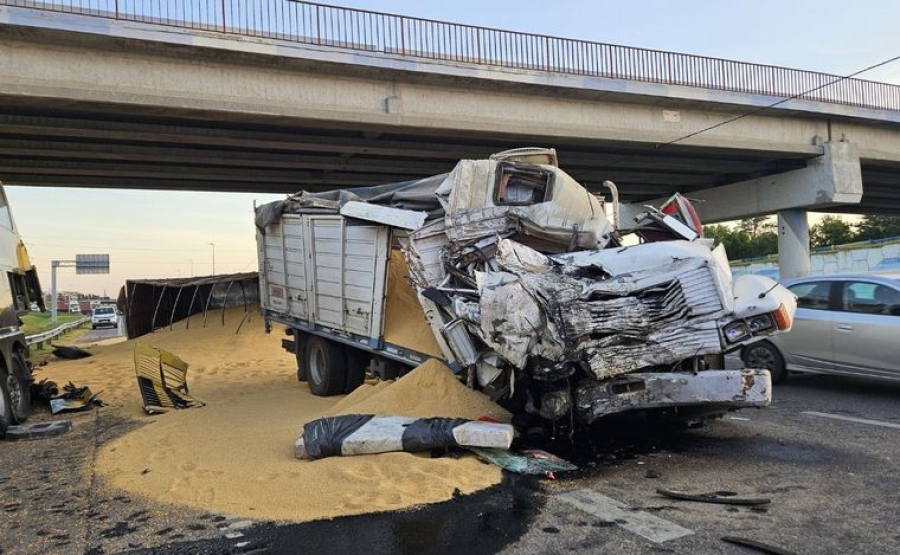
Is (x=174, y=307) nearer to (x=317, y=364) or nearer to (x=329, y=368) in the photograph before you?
(x=317, y=364)

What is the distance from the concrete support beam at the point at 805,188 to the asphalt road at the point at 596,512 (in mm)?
16788

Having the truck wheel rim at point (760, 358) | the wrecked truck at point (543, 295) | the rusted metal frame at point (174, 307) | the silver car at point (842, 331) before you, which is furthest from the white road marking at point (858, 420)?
the rusted metal frame at point (174, 307)

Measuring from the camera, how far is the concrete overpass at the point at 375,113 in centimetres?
1287

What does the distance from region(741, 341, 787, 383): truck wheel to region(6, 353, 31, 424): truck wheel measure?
378 inches

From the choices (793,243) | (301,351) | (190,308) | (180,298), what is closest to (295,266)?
(301,351)

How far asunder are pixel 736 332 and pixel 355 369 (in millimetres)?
5403

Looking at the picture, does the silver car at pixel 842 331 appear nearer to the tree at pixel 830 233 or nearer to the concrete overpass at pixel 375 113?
the concrete overpass at pixel 375 113

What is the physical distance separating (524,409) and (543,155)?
319cm

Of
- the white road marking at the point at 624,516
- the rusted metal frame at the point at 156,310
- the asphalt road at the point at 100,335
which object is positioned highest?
the rusted metal frame at the point at 156,310

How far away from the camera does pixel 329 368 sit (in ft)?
29.3

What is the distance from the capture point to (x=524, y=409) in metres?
5.79

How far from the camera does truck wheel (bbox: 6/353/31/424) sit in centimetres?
797

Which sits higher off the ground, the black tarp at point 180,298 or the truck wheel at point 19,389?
the black tarp at point 180,298

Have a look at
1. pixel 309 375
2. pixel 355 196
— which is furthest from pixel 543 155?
pixel 309 375
